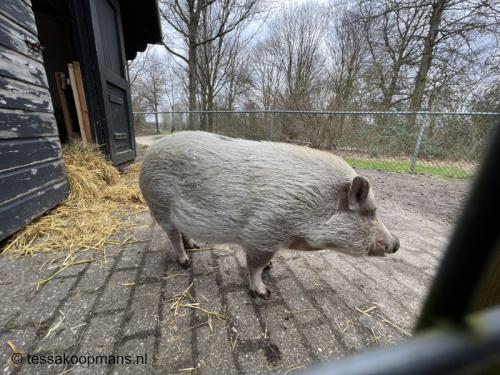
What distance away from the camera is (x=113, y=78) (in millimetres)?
4953

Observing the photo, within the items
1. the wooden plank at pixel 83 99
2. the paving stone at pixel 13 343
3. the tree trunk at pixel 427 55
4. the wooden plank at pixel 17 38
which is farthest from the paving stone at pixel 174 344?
the tree trunk at pixel 427 55

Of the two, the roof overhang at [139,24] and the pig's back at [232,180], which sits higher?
the roof overhang at [139,24]

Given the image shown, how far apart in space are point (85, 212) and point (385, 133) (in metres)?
9.45

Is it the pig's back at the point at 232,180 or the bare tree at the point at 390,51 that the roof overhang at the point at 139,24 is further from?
the bare tree at the point at 390,51

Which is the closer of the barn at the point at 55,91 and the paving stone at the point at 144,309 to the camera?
the paving stone at the point at 144,309

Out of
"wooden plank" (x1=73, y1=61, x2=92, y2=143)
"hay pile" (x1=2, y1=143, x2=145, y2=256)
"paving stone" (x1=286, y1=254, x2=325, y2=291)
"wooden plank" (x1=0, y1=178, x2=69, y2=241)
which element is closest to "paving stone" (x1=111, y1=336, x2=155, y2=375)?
"paving stone" (x1=286, y1=254, x2=325, y2=291)

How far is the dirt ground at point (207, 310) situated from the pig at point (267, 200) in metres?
0.35

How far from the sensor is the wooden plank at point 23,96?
2384mm

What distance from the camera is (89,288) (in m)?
1.96

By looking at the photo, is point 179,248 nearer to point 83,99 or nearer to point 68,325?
point 68,325

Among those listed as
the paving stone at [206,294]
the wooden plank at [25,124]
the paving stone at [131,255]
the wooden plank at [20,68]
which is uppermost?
the wooden plank at [20,68]

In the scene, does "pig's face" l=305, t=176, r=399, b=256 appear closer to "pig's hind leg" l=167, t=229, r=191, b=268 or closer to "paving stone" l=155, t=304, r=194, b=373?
"paving stone" l=155, t=304, r=194, b=373

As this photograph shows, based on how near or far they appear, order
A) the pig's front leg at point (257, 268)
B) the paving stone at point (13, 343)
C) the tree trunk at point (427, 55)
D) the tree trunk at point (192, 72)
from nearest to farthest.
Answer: the paving stone at point (13, 343) → the pig's front leg at point (257, 268) → the tree trunk at point (427, 55) → the tree trunk at point (192, 72)

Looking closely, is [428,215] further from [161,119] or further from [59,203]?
[161,119]
